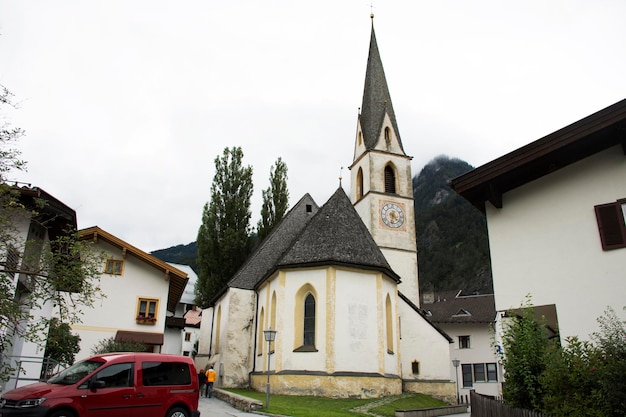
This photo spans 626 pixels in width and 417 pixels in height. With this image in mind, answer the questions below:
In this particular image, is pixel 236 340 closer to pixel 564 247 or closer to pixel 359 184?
pixel 359 184

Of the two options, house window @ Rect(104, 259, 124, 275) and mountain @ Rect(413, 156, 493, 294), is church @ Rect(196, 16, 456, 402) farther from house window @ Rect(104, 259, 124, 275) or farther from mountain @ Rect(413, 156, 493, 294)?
mountain @ Rect(413, 156, 493, 294)

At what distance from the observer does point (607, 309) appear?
35.8 feet

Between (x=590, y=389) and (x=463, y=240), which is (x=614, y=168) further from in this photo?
(x=463, y=240)

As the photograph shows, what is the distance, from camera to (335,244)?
23.3 meters

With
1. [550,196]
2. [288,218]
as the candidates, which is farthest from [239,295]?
[550,196]

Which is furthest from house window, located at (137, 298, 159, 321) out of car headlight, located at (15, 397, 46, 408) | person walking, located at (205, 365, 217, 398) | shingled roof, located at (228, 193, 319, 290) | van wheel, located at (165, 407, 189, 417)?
car headlight, located at (15, 397, 46, 408)

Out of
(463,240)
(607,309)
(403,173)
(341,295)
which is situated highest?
(463,240)

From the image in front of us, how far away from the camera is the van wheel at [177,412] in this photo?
10.6 meters

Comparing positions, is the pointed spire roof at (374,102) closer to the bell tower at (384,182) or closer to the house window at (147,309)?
the bell tower at (384,182)

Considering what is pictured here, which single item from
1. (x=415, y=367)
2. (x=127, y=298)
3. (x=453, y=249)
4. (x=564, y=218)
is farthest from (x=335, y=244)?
(x=453, y=249)

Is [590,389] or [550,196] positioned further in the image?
[550,196]

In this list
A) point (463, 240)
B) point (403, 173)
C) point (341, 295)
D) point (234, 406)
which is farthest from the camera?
point (463, 240)

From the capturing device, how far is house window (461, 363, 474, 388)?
1598 inches

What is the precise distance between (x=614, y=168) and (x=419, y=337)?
17.9 metres
